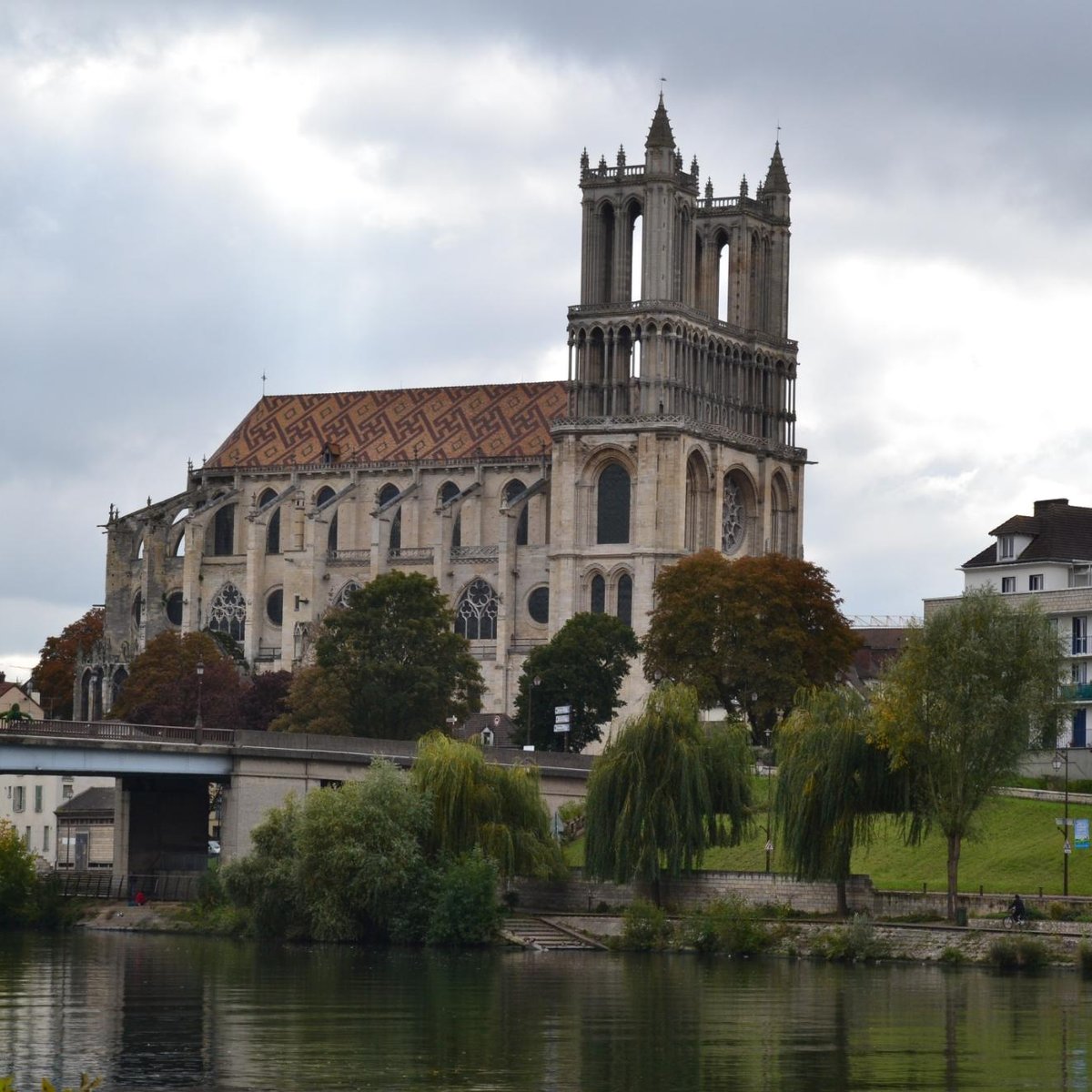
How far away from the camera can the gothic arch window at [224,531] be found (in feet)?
535

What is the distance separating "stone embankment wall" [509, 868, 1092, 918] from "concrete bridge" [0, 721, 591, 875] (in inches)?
415

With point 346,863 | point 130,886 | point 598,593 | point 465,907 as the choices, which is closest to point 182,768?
point 130,886

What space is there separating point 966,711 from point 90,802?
5412 centimetres

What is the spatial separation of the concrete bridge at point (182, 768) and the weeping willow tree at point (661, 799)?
12807 mm

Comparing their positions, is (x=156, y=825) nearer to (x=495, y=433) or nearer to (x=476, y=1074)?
(x=476, y=1074)

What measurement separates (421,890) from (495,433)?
8080cm

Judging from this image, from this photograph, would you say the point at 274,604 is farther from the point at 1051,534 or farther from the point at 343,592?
the point at 1051,534

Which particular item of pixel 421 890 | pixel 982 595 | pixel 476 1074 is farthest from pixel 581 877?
pixel 476 1074

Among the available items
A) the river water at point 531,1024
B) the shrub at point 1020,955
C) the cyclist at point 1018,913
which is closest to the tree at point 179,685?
the river water at point 531,1024

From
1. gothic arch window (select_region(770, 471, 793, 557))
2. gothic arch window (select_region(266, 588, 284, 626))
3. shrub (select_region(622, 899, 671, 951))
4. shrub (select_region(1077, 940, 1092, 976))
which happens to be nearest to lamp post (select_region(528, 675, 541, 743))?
gothic arch window (select_region(770, 471, 793, 557))

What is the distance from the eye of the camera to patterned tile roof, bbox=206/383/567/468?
154 metres

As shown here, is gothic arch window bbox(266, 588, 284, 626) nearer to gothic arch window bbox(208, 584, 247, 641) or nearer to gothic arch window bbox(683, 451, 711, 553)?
gothic arch window bbox(208, 584, 247, 641)

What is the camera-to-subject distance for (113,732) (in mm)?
88500

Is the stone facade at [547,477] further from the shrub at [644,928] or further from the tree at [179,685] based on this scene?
the shrub at [644,928]
